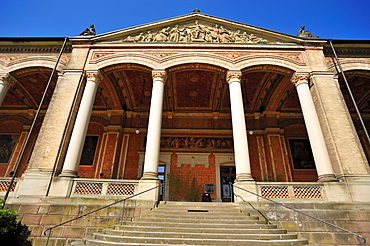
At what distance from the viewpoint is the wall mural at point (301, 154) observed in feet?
44.9

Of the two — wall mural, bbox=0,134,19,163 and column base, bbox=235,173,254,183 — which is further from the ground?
wall mural, bbox=0,134,19,163

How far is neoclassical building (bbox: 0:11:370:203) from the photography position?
306 inches

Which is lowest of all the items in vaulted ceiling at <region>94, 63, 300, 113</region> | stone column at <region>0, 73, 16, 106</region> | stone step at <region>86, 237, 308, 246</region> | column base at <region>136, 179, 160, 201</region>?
stone step at <region>86, 237, 308, 246</region>

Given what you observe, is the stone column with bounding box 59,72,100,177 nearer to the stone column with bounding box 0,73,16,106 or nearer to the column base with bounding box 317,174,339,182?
the stone column with bounding box 0,73,16,106

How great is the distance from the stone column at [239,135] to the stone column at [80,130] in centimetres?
620

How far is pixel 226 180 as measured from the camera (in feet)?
44.8

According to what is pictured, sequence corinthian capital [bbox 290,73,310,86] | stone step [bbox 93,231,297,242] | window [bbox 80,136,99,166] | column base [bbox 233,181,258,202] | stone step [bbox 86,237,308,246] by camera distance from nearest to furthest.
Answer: stone step [bbox 86,237,308,246] < stone step [bbox 93,231,297,242] < column base [bbox 233,181,258,202] < corinthian capital [bbox 290,73,310,86] < window [bbox 80,136,99,166]

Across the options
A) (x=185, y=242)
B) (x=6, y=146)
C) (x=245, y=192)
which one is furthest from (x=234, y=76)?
(x=6, y=146)

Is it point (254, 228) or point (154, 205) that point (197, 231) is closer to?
point (254, 228)

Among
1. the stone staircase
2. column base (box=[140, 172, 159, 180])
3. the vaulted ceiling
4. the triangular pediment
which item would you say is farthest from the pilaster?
the stone staircase

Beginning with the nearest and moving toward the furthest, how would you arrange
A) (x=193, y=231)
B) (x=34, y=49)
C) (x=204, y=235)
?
1. (x=204, y=235)
2. (x=193, y=231)
3. (x=34, y=49)

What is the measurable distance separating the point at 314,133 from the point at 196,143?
7.38m

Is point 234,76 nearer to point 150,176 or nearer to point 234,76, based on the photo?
point 234,76

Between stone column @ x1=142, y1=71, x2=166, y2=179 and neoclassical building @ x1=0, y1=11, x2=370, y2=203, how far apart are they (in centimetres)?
4
